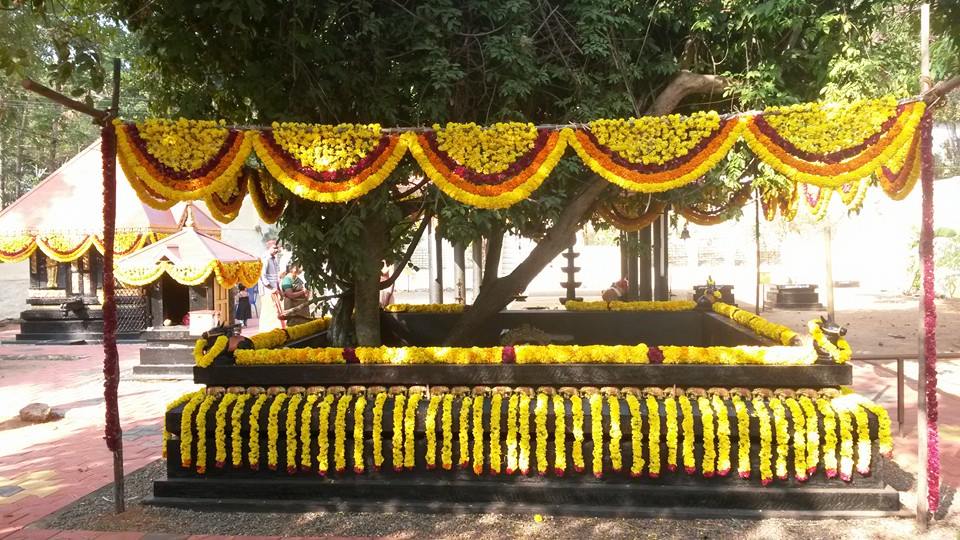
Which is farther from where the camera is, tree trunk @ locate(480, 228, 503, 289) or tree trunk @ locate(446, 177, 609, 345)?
tree trunk @ locate(480, 228, 503, 289)

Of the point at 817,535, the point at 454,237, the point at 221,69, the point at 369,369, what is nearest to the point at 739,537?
the point at 817,535

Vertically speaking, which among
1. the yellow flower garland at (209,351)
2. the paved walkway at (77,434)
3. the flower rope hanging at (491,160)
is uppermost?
the flower rope hanging at (491,160)

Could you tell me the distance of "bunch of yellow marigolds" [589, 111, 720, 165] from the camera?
4.83 meters

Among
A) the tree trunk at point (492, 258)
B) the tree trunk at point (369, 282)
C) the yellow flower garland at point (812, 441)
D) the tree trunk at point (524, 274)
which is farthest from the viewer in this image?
the tree trunk at point (492, 258)

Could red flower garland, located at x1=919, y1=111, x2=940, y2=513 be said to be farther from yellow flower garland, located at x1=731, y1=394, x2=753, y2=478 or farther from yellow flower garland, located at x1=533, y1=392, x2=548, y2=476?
yellow flower garland, located at x1=533, y1=392, x2=548, y2=476

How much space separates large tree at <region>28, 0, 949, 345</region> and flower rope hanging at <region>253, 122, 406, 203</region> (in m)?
0.84

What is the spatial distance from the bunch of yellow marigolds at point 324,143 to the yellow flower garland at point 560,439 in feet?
8.07

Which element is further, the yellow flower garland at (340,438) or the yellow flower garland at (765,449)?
the yellow flower garland at (340,438)

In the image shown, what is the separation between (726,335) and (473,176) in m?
3.91

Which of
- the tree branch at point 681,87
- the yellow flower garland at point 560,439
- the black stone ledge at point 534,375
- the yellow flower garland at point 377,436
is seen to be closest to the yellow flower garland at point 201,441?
the black stone ledge at point 534,375

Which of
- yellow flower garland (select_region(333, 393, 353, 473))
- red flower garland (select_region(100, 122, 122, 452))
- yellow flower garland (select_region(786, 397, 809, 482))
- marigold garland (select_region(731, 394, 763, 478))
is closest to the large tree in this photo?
red flower garland (select_region(100, 122, 122, 452))

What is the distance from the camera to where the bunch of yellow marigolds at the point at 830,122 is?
179 inches

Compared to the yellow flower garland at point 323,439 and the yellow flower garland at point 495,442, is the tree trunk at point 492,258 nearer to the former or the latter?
the yellow flower garland at point 495,442

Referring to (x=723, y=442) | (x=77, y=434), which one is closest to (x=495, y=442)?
(x=723, y=442)
